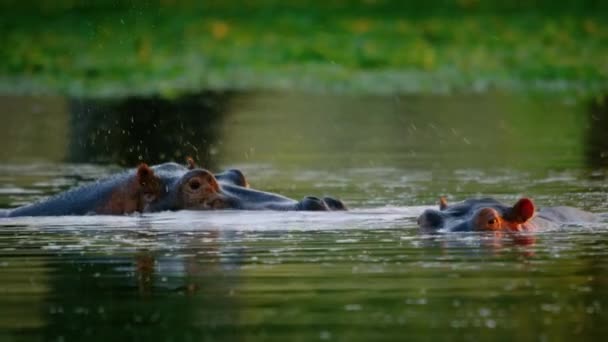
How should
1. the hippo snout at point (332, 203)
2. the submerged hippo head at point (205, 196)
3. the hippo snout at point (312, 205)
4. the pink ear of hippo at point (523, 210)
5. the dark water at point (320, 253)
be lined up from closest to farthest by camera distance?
the dark water at point (320, 253) < the pink ear of hippo at point (523, 210) < the hippo snout at point (312, 205) < the hippo snout at point (332, 203) < the submerged hippo head at point (205, 196)

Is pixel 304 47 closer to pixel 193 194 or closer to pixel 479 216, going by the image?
pixel 193 194

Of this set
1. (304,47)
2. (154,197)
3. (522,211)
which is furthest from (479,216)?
(304,47)

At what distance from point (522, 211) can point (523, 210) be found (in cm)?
2

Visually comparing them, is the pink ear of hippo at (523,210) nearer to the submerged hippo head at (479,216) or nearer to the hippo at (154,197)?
the submerged hippo head at (479,216)

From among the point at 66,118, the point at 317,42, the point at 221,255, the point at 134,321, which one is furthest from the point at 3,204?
the point at 317,42

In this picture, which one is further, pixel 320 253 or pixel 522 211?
pixel 522 211

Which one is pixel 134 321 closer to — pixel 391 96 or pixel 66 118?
pixel 66 118

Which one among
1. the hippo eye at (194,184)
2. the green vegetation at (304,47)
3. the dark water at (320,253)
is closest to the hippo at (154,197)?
the hippo eye at (194,184)

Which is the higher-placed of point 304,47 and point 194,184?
point 304,47

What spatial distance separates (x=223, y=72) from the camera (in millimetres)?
32250

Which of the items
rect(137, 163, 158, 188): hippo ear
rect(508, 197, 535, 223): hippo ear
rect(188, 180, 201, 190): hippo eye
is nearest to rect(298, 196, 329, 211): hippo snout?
rect(188, 180, 201, 190): hippo eye

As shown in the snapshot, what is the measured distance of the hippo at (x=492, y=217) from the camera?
11.1 m

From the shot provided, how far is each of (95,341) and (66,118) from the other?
1823 centimetres

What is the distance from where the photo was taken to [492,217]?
11094mm
